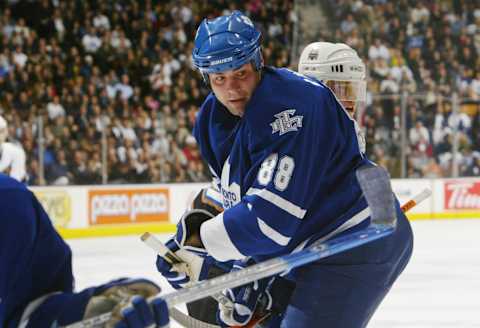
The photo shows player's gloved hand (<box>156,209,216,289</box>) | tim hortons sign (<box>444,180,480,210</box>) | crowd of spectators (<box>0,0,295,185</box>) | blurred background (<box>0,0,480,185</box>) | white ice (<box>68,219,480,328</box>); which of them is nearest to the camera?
player's gloved hand (<box>156,209,216,289</box>)

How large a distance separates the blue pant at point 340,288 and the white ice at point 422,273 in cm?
191

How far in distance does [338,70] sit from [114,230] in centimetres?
600

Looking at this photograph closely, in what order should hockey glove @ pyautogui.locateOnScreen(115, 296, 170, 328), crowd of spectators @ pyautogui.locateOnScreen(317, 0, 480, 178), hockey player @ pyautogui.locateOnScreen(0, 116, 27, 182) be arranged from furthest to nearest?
crowd of spectators @ pyautogui.locateOnScreen(317, 0, 480, 178), hockey player @ pyautogui.locateOnScreen(0, 116, 27, 182), hockey glove @ pyautogui.locateOnScreen(115, 296, 170, 328)

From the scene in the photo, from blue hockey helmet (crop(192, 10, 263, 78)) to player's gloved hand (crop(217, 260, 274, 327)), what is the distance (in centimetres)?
51

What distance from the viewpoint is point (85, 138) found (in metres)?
7.98

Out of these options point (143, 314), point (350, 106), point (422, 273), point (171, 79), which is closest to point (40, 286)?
point (143, 314)

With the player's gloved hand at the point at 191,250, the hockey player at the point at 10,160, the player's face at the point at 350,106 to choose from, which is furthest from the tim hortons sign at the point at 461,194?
the player's gloved hand at the point at 191,250

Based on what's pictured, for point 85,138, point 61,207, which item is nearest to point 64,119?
point 85,138

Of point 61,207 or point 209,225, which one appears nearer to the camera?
point 209,225

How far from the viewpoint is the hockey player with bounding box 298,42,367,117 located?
2.61 m

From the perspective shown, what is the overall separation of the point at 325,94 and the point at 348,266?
40cm

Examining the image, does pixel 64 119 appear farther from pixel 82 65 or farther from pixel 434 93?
pixel 434 93

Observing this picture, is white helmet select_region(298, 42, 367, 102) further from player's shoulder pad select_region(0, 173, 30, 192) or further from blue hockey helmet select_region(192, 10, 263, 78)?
player's shoulder pad select_region(0, 173, 30, 192)

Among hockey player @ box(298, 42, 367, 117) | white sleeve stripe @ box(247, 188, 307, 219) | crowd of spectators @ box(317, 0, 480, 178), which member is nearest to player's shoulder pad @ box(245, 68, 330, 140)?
white sleeve stripe @ box(247, 188, 307, 219)
